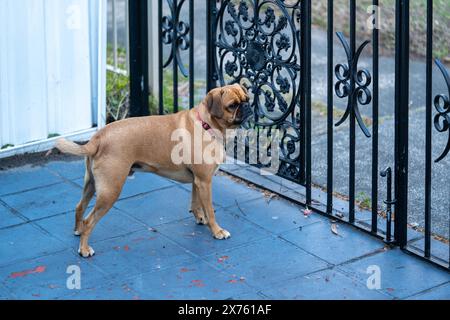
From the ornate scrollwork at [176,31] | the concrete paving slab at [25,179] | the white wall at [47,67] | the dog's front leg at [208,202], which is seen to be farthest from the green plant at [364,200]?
the white wall at [47,67]

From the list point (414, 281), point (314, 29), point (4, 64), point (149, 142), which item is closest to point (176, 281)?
point (149, 142)

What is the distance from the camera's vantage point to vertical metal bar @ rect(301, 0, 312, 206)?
19.9ft

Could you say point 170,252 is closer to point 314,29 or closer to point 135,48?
point 135,48

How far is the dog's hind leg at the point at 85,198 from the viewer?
5.78 meters

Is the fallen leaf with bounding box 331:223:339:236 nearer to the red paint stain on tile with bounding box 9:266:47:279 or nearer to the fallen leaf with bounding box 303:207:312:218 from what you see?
the fallen leaf with bounding box 303:207:312:218

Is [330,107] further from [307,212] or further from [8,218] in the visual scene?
[8,218]

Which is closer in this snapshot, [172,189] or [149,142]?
[149,142]

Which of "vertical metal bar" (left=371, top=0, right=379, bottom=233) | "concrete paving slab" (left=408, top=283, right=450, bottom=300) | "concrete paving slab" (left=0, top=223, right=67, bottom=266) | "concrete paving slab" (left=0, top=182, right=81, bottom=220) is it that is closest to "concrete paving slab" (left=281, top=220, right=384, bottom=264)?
"vertical metal bar" (left=371, top=0, right=379, bottom=233)

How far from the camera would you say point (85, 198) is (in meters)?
5.88

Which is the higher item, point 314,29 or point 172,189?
point 314,29

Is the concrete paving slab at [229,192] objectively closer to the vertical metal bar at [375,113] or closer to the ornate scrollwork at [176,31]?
the ornate scrollwork at [176,31]

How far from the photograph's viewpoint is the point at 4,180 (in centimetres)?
690

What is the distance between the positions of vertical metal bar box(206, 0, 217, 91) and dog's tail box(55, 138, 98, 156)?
172cm
